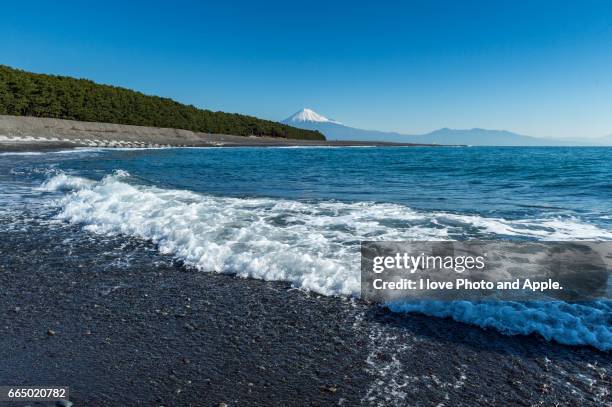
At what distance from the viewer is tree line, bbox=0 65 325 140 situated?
6166 centimetres

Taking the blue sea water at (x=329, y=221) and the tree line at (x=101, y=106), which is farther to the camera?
the tree line at (x=101, y=106)

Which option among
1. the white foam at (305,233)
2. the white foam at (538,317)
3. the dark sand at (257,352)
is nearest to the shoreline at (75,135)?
the white foam at (305,233)

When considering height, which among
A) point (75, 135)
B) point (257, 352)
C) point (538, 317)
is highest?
point (75, 135)

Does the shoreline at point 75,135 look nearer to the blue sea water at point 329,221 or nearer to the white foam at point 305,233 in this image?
the blue sea water at point 329,221

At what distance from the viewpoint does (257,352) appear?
3.84 m

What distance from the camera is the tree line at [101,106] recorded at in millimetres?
61656

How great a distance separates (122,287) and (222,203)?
A: 21.7 ft

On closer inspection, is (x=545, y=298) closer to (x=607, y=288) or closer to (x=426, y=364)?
(x=607, y=288)

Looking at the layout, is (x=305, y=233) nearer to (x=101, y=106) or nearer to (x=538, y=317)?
(x=538, y=317)

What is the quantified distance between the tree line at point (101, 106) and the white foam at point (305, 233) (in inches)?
2461

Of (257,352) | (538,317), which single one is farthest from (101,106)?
(538,317)

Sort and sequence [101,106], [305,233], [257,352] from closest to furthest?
[257,352]
[305,233]
[101,106]

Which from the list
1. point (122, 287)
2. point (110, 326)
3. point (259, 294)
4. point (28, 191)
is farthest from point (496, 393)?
point (28, 191)

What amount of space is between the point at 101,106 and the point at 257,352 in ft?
280
